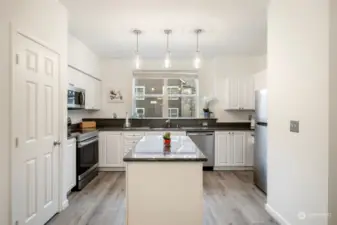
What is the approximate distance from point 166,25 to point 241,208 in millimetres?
2800

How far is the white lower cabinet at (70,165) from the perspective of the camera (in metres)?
3.96

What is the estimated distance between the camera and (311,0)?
2.51 m

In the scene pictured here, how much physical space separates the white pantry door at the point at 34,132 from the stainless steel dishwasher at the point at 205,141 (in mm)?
3232

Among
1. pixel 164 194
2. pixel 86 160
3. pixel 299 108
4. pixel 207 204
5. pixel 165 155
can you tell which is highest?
pixel 299 108

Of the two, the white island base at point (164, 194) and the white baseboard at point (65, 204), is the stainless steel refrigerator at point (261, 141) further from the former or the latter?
the white baseboard at point (65, 204)

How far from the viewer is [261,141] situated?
4.43m

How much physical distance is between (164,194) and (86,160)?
9.13 feet

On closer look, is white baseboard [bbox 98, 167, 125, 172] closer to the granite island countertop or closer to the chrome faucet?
the chrome faucet

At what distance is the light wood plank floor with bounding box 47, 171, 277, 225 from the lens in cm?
325

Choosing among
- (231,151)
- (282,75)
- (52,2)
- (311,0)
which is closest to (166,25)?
(52,2)

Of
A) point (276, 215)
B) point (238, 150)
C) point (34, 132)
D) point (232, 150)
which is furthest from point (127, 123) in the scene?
point (276, 215)

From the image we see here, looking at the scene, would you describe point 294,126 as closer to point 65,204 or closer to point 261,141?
point 261,141

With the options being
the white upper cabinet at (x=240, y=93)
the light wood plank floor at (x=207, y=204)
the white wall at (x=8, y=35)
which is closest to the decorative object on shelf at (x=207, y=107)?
the white upper cabinet at (x=240, y=93)

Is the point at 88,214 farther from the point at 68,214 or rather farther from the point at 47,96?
the point at 47,96
